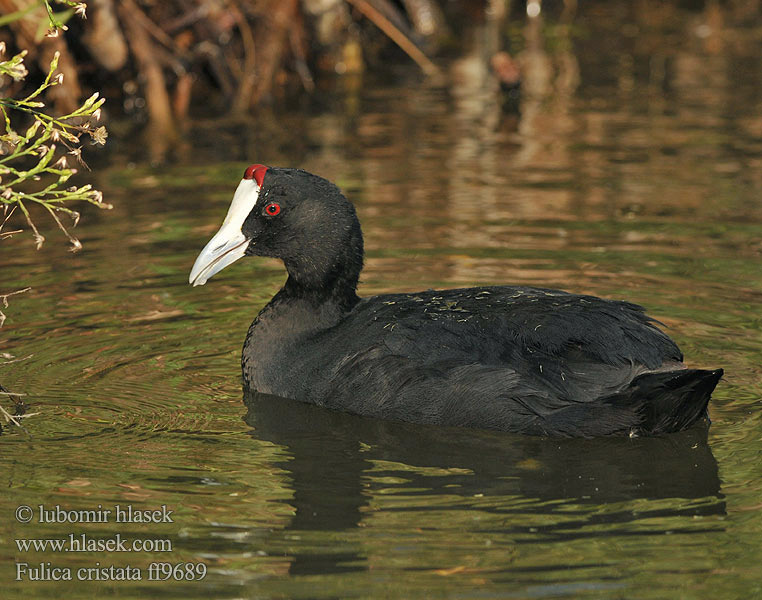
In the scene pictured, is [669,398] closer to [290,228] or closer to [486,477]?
[486,477]

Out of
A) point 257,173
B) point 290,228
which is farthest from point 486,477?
point 257,173

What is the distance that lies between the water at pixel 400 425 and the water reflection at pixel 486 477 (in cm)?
1

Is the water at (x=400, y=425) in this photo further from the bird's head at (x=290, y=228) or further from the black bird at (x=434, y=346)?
the bird's head at (x=290, y=228)

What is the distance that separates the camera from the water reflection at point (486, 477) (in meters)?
4.64

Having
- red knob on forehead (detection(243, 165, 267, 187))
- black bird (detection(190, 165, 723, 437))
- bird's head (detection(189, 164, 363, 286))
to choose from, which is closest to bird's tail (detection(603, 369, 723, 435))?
black bird (detection(190, 165, 723, 437))

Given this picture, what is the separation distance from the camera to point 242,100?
1332 cm

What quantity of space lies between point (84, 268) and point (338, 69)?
311 inches

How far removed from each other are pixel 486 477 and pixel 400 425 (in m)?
0.74

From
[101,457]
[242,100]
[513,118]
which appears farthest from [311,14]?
[101,457]

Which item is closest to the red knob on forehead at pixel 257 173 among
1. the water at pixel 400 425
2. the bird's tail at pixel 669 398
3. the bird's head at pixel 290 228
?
the bird's head at pixel 290 228

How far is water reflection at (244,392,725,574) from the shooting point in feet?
15.2

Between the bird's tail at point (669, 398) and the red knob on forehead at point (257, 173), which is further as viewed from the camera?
the red knob on forehead at point (257, 173)

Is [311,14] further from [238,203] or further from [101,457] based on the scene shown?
[101,457]

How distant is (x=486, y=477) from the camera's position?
5141mm
